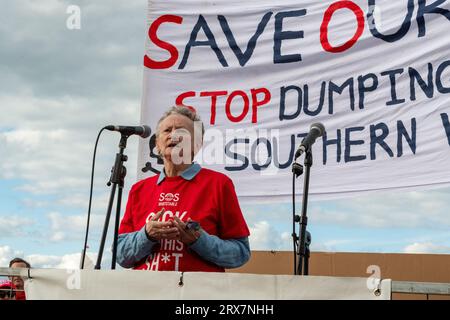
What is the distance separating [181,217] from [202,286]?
596 mm

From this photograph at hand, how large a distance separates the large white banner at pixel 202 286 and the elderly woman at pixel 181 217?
0.37 meters

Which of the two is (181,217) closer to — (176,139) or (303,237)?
(176,139)

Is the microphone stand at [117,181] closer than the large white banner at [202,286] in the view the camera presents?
No

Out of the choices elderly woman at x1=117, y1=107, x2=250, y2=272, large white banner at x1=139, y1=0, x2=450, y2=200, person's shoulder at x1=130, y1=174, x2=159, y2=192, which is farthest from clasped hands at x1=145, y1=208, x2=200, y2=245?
large white banner at x1=139, y1=0, x2=450, y2=200

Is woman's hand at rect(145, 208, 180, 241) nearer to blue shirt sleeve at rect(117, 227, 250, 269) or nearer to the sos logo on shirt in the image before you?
blue shirt sleeve at rect(117, 227, 250, 269)

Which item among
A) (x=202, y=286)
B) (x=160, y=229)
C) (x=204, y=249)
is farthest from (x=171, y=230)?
(x=202, y=286)

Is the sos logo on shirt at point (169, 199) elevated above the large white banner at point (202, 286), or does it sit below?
above

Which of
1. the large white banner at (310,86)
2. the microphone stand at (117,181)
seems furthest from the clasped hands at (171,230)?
the large white banner at (310,86)

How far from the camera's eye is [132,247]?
2465 millimetres

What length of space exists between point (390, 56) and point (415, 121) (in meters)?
0.43

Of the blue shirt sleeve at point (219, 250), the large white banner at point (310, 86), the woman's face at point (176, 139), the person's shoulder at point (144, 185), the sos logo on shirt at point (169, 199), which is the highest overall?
the large white banner at point (310, 86)

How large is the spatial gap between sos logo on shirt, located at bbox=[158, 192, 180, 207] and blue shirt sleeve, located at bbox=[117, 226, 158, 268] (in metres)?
0.16

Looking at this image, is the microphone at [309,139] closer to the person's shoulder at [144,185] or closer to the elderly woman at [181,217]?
the elderly woman at [181,217]

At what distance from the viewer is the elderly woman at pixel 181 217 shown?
→ 7.77ft
